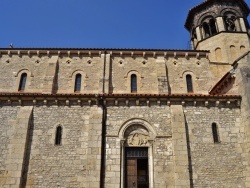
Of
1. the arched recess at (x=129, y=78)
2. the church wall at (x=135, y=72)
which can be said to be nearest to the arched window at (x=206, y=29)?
the church wall at (x=135, y=72)

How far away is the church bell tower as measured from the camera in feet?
65.2

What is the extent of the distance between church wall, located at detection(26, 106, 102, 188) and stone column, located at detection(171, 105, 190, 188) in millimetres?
3559

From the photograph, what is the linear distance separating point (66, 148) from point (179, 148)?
5325mm

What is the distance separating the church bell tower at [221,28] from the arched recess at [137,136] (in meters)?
10.4

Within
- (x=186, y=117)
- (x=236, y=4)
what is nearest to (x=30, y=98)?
(x=186, y=117)

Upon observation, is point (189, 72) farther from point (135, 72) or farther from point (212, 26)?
point (212, 26)

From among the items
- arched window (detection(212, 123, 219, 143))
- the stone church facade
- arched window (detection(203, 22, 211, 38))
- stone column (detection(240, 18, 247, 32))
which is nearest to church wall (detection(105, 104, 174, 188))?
the stone church facade

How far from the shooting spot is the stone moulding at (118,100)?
41.6 ft

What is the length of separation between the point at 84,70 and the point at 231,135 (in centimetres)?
1050

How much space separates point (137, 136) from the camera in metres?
12.4

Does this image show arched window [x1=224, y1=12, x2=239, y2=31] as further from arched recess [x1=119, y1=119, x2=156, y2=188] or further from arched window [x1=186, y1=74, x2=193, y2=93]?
arched recess [x1=119, y1=119, x2=156, y2=188]

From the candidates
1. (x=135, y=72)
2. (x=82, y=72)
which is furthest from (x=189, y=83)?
(x=82, y=72)

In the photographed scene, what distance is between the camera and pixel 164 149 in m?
12.0

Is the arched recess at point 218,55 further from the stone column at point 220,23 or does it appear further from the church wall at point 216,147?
the church wall at point 216,147
